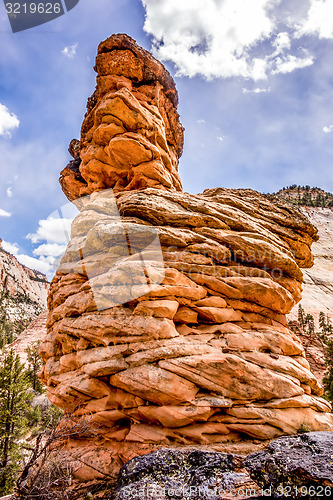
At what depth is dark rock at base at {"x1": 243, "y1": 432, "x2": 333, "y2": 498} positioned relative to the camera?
4312 millimetres

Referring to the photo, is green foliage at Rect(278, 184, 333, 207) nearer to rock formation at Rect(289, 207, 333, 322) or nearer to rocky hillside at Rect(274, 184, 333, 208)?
rocky hillside at Rect(274, 184, 333, 208)

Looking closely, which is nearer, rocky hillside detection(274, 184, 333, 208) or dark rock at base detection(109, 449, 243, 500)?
dark rock at base detection(109, 449, 243, 500)

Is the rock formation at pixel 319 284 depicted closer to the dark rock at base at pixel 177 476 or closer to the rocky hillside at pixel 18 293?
the dark rock at base at pixel 177 476

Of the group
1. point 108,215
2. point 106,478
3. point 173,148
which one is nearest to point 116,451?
point 106,478

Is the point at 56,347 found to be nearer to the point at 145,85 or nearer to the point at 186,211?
the point at 186,211

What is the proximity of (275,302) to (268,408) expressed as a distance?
458cm

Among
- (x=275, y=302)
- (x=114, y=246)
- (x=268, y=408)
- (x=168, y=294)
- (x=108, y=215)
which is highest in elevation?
(x=108, y=215)

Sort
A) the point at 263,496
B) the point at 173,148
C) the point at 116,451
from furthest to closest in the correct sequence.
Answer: the point at 173,148
the point at 116,451
the point at 263,496

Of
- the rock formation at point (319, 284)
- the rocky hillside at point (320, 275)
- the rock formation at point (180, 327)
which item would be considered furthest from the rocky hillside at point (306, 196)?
the rock formation at point (180, 327)

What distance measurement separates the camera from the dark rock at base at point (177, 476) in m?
5.11

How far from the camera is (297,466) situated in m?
4.73

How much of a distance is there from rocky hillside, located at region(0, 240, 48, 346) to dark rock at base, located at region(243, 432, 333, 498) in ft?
239

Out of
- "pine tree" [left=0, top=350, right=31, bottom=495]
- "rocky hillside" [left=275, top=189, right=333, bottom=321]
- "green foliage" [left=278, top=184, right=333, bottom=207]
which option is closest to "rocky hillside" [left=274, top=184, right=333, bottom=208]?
"green foliage" [left=278, top=184, right=333, bottom=207]

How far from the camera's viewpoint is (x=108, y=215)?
1331cm
